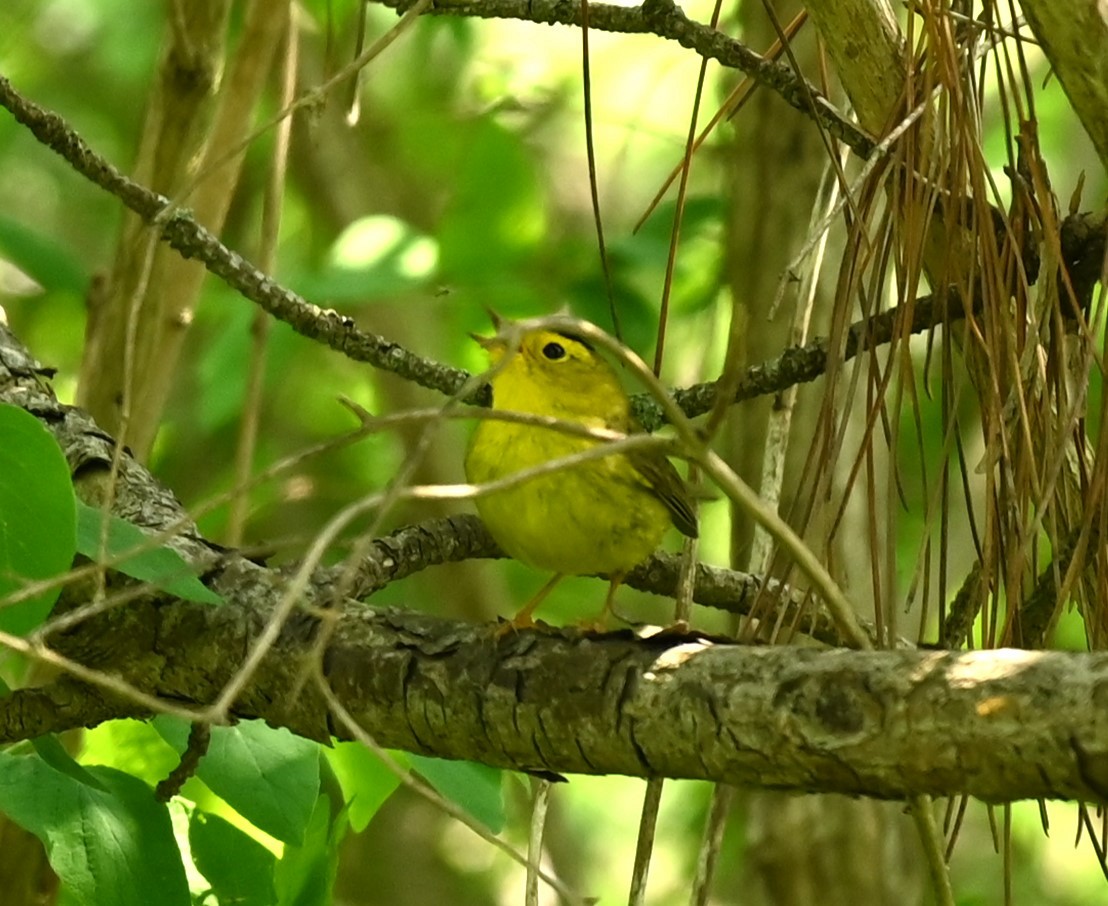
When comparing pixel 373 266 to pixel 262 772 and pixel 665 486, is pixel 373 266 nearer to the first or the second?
pixel 665 486

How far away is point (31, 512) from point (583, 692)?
61 centimetres

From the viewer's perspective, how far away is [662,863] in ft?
22.7

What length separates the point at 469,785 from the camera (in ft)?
7.09

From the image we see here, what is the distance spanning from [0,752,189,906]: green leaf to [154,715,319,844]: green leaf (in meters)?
0.10

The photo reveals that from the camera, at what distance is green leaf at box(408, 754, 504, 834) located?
209 cm

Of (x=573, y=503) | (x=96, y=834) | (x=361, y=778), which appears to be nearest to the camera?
(x=96, y=834)

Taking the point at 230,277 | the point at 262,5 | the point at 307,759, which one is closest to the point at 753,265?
the point at 262,5

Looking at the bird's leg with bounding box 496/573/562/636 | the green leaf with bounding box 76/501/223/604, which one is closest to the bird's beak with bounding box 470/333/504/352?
the bird's leg with bounding box 496/573/562/636

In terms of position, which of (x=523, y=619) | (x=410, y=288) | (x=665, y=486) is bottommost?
(x=523, y=619)

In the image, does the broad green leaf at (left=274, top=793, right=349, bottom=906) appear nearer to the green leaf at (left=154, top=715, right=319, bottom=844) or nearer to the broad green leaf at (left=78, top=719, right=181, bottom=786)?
the green leaf at (left=154, top=715, right=319, bottom=844)

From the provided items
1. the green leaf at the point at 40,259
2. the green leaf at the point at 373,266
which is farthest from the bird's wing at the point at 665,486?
the green leaf at the point at 40,259

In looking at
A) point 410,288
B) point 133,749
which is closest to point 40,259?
point 410,288

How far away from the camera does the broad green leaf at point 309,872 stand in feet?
6.77

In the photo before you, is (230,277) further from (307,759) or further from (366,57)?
(307,759)
